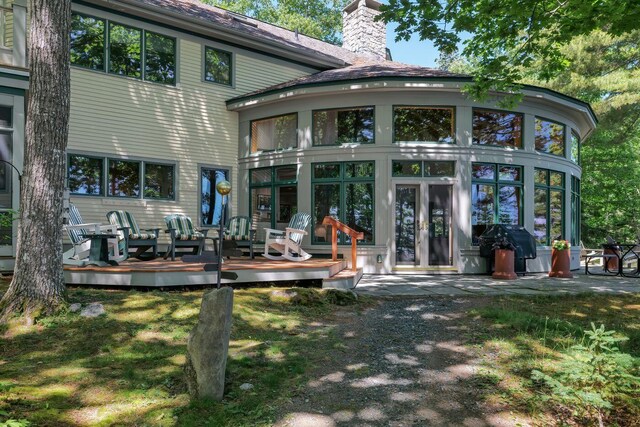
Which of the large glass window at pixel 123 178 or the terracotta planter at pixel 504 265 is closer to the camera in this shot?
the terracotta planter at pixel 504 265

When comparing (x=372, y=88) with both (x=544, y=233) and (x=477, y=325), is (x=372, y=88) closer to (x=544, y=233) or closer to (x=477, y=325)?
(x=544, y=233)

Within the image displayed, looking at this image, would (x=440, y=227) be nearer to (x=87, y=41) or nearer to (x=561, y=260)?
(x=561, y=260)

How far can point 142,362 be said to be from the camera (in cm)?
370

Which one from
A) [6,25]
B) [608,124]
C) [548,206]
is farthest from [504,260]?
[608,124]

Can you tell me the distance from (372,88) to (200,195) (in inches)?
201

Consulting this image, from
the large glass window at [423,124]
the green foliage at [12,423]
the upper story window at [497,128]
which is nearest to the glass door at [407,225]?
the large glass window at [423,124]

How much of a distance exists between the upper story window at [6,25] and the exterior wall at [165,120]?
4.14 ft

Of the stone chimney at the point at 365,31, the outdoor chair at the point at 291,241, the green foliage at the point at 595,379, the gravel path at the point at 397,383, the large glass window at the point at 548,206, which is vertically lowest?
the gravel path at the point at 397,383

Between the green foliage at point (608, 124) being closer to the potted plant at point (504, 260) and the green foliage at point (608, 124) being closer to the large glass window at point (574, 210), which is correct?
the large glass window at point (574, 210)

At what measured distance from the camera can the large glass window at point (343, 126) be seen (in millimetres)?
10250

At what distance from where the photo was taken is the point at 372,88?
9891 mm

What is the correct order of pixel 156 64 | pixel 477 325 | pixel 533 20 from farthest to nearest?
1. pixel 156 64
2. pixel 533 20
3. pixel 477 325

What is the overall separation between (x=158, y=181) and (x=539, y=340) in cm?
906

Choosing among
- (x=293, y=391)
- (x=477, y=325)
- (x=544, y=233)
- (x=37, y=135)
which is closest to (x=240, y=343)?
(x=293, y=391)
